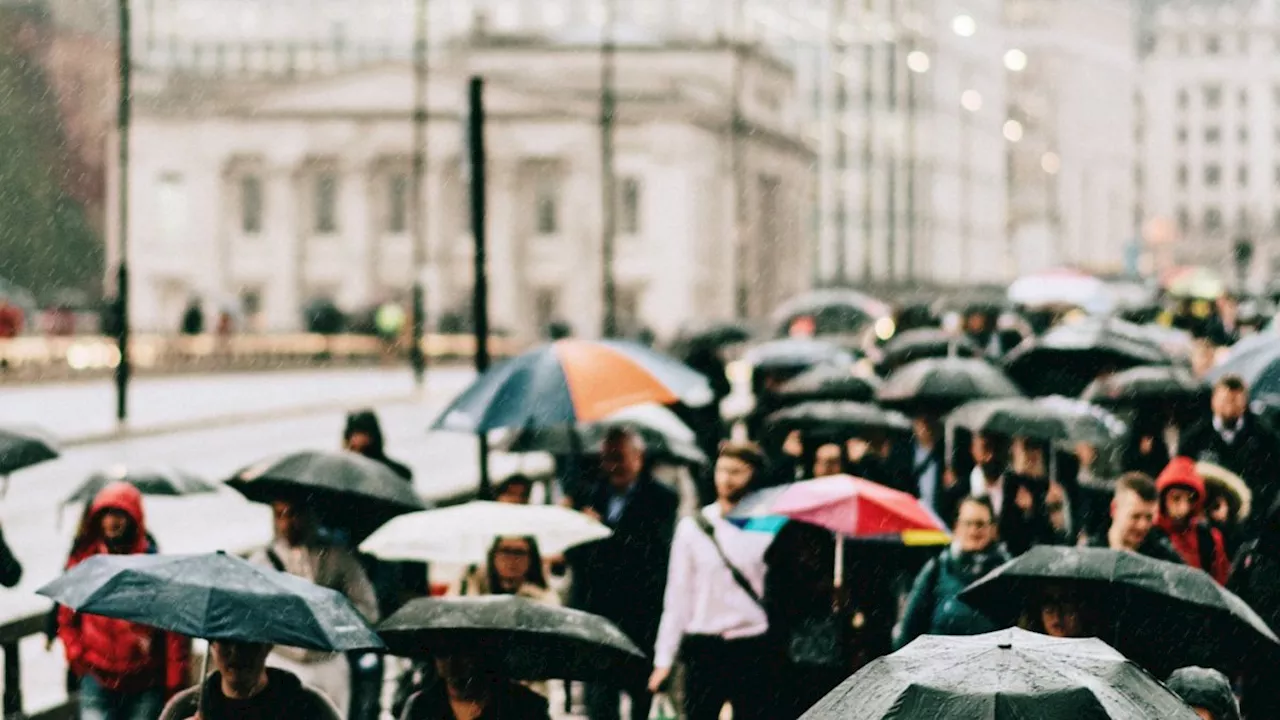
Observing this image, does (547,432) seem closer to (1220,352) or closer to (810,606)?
(810,606)

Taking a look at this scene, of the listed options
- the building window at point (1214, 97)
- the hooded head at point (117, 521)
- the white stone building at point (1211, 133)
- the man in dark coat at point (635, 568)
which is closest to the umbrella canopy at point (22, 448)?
the hooded head at point (117, 521)

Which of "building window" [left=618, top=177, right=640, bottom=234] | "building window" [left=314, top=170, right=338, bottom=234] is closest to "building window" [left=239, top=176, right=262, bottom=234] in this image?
"building window" [left=314, top=170, right=338, bottom=234]

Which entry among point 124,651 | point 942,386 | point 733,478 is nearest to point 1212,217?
point 942,386

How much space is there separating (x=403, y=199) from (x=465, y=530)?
84.0m

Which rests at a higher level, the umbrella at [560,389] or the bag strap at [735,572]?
the umbrella at [560,389]

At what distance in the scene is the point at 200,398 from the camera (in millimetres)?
46625

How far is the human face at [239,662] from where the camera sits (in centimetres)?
696

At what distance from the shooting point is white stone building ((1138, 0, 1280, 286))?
18300 centimetres

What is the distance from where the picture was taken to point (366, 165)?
9188 centimetres

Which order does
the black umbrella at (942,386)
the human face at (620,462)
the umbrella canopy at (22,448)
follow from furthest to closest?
the black umbrella at (942,386), the human face at (620,462), the umbrella canopy at (22,448)

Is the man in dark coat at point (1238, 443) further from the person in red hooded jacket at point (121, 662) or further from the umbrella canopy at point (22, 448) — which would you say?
the person in red hooded jacket at point (121, 662)

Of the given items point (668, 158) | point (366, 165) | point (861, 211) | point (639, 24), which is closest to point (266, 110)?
point (366, 165)

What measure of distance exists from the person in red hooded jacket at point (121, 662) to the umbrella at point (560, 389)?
2365 mm

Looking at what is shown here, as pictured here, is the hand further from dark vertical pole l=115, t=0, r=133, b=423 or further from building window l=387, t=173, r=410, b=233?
building window l=387, t=173, r=410, b=233
